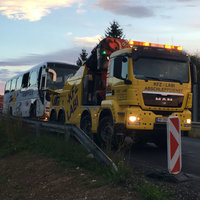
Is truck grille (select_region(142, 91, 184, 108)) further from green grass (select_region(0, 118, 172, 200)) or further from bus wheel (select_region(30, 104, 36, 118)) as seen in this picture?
bus wheel (select_region(30, 104, 36, 118))

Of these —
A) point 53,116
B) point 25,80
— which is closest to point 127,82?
point 53,116

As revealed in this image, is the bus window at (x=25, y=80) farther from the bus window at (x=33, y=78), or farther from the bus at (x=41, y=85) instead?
the bus window at (x=33, y=78)

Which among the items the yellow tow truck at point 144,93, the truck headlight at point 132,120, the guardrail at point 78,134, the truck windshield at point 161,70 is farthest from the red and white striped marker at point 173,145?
the truck windshield at point 161,70

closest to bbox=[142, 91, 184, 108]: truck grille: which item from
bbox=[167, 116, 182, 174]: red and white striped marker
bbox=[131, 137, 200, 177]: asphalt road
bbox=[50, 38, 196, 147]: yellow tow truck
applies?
bbox=[50, 38, 196, 147]: yellow tow truck

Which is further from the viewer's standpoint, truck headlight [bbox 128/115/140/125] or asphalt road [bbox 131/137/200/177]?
truck headlight [bbox 128/115/140/125]

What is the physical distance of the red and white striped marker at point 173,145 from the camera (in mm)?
5258

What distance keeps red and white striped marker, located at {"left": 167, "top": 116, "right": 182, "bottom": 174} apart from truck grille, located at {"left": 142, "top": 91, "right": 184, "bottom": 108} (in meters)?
3.05

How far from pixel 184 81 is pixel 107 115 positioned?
2.38 metres

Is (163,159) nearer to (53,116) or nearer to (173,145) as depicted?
(173,145)

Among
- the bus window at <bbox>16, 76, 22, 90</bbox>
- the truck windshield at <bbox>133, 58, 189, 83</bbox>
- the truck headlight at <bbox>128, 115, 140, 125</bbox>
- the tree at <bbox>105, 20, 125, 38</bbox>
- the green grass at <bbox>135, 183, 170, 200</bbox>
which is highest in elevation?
the tree at <bbox>105, 20, 125, 38</bbox>

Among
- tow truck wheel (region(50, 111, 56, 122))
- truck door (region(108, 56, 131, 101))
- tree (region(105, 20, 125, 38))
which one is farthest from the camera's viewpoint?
tree (region(105, 20, 125, 38))

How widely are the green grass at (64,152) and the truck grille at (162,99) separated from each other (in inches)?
85.8

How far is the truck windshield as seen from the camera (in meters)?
8.51

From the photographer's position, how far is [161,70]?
8.70 m
